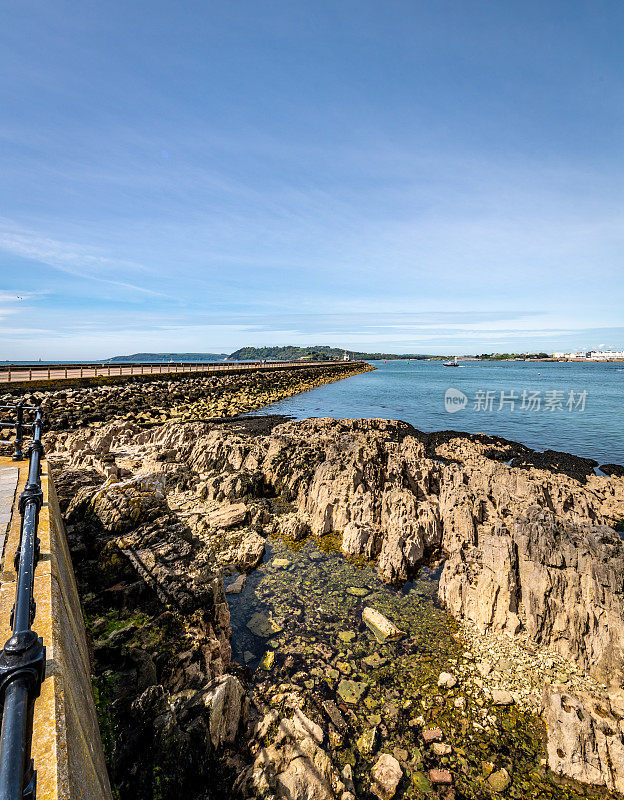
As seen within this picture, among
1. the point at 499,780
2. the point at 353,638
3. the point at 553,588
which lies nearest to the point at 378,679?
the point at 353,638

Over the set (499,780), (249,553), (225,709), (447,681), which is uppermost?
(225,709)

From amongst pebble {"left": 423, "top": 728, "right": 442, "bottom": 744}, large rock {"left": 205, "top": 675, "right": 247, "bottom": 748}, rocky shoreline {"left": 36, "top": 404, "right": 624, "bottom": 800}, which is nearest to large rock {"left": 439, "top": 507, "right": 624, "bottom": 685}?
rocky shoreline {"left": 36, "top": 404, "right": 624, "bottom": 800}

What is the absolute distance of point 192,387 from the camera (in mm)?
48938

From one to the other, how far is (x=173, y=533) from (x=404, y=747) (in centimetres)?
635

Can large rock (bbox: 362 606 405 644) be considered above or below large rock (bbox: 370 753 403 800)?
above

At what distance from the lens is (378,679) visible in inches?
257

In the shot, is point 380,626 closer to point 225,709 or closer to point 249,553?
point 225,709

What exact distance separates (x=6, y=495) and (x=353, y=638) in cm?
733

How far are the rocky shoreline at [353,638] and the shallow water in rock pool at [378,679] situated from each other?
28 mm

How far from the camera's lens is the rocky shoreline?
500 centimetres

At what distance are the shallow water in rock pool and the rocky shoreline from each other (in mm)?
28

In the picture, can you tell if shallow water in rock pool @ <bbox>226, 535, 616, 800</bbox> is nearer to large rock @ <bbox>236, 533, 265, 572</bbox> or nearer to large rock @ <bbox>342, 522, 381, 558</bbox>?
large rock @ <bbox>236, 533, 265, 572</bbox>

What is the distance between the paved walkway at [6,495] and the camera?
5744 millimetres

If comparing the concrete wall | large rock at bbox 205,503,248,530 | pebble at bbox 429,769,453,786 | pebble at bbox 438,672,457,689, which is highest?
the concrete wall
